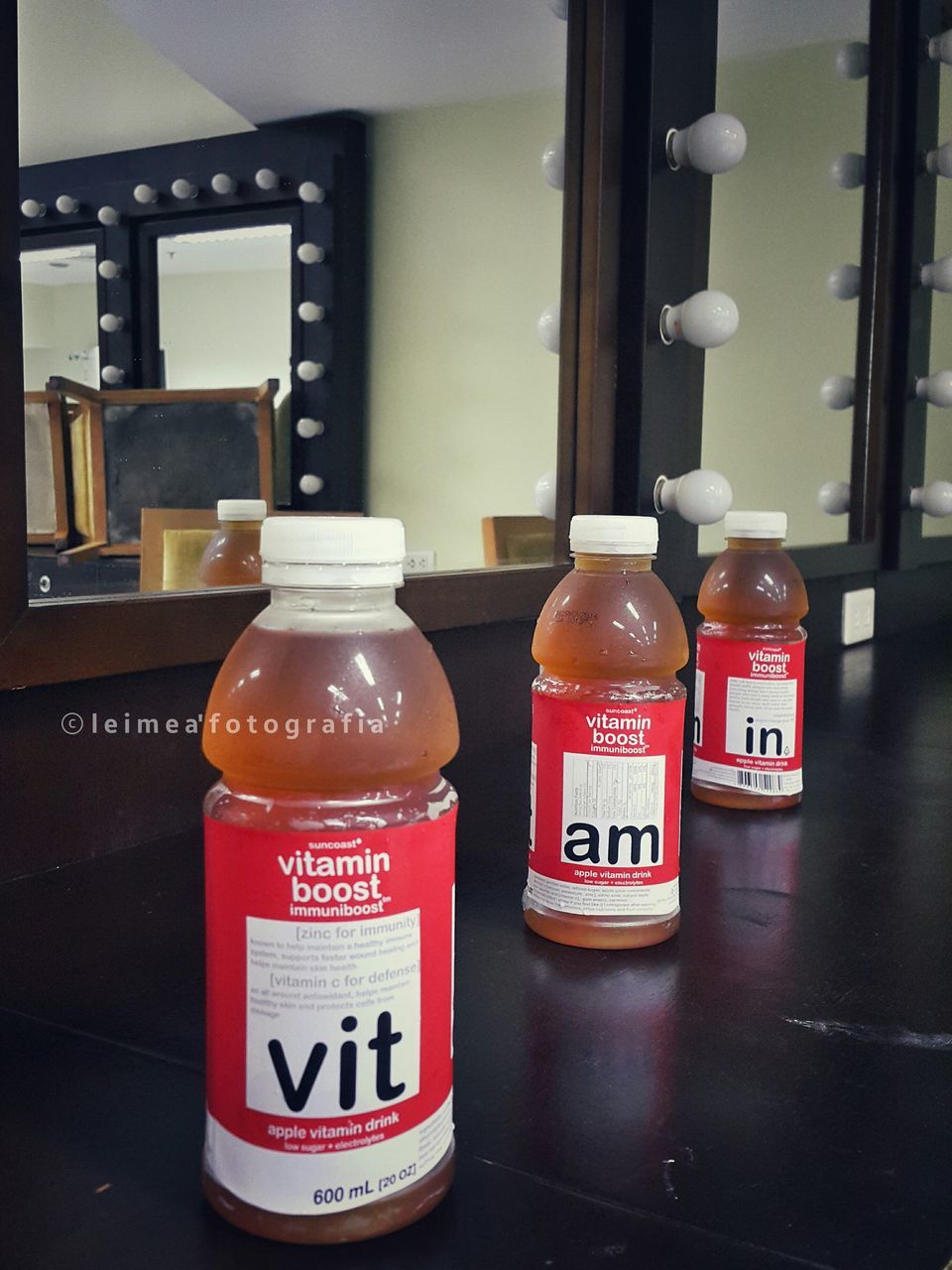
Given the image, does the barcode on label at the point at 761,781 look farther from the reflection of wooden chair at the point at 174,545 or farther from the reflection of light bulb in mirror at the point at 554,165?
the reflection of light bulb in mirror at the point at 554,165

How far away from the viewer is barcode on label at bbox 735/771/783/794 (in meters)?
1.01

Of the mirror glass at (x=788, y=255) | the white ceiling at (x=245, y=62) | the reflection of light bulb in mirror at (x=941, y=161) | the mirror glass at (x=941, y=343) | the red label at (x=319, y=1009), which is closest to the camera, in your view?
the red label at (x=319, y=1009)

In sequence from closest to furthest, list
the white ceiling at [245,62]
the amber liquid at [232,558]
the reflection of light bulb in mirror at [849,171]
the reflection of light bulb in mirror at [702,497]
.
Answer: the white ceiling at [245,62], the amber liquid at [232,558], the reflection of light bulb in mirror at [702,497], the reflection of light bulb in mirror at [849,171]

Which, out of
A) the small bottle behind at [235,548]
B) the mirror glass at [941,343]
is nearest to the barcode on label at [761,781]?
the small bottle behind at [235,548]

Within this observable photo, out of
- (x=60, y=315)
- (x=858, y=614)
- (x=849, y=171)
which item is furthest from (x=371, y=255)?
(x=849, y=171)

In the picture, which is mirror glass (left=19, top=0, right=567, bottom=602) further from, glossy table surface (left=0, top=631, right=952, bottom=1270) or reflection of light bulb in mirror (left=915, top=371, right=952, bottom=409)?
reflection of light bulb in mirror (left=915, top=371, right=952, bottom=409)

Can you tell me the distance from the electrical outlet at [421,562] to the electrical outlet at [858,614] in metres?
1.18

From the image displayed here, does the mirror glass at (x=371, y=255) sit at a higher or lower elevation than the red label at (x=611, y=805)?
higher

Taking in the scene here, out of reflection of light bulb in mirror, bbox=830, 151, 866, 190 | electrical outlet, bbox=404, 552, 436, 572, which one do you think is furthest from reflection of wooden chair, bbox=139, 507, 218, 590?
reflection of light bulb in mirror, bbox=830, 151, 866, 190

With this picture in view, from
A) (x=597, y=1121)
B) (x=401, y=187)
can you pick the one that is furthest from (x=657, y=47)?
(x=597, y=1121)

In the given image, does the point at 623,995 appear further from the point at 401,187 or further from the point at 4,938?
the point at 401,187

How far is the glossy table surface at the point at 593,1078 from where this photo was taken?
40 cm

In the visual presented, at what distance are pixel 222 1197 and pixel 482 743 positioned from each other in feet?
2.56

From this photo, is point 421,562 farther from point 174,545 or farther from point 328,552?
point 328,552
